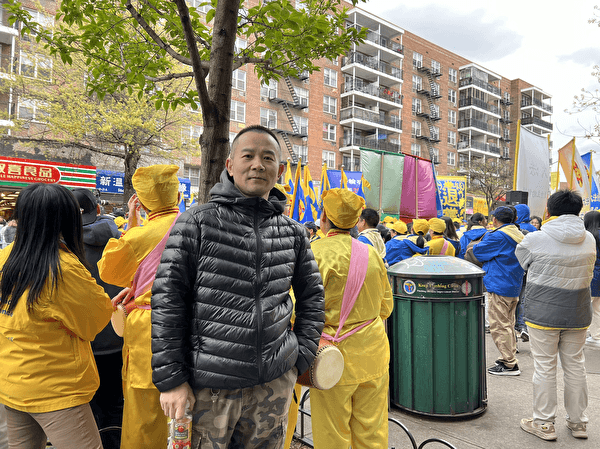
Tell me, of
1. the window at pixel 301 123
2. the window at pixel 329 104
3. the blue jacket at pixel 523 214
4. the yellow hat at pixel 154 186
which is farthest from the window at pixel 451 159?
the yellow hat at pixel 154 186

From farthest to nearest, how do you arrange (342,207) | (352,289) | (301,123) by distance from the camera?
(301,123) < (342,207) < (352,289)

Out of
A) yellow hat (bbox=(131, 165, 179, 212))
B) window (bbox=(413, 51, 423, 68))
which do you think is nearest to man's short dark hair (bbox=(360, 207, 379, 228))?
yellow hat (bbox=(131, 165, 179, 212))

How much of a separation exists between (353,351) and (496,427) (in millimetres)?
2015

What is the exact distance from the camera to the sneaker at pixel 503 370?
512 centimetres

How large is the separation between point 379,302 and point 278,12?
239 centimetres

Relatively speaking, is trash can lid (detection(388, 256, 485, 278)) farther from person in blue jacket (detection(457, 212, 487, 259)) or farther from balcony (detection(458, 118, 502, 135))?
balcony (detection(458, 118, 502, 135))

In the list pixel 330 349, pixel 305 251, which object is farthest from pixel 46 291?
pixel 330 349

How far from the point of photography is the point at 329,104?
3772cm

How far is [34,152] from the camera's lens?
67.2 feet

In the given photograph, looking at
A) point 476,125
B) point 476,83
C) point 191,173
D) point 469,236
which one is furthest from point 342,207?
point 476,83

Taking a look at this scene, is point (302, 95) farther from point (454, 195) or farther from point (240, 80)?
point (454, 195)

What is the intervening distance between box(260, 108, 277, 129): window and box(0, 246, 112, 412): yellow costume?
31.9 metres

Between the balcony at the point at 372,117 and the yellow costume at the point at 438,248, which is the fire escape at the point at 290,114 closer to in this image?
the balcony at the point at 372,117

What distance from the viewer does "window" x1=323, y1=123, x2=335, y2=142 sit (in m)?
37.3
